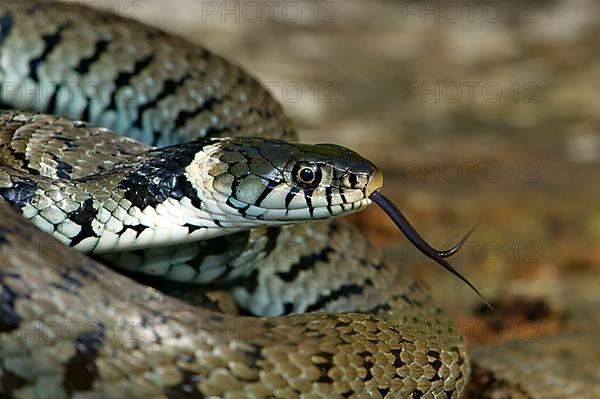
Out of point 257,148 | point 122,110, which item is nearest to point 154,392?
point 257,148

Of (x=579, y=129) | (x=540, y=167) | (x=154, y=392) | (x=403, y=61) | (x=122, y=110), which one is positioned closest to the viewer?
(x=154, y=392)

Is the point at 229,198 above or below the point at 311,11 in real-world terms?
above

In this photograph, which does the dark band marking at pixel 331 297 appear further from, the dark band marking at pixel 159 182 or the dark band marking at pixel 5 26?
the dark band marking at pixel 5 26

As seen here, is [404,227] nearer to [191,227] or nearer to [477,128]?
[191,227]

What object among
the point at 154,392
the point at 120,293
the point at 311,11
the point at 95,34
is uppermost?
the point at 95,34

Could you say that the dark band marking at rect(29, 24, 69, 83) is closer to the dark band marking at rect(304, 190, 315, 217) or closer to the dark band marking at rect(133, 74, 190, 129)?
the dark band marking at rect(133, 74, 190, 129)

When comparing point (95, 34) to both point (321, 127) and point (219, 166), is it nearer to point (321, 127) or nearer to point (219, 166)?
point (219, 166)

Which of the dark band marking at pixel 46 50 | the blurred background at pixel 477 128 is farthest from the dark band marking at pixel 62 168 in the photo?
the blurred background at pixel 477 128
